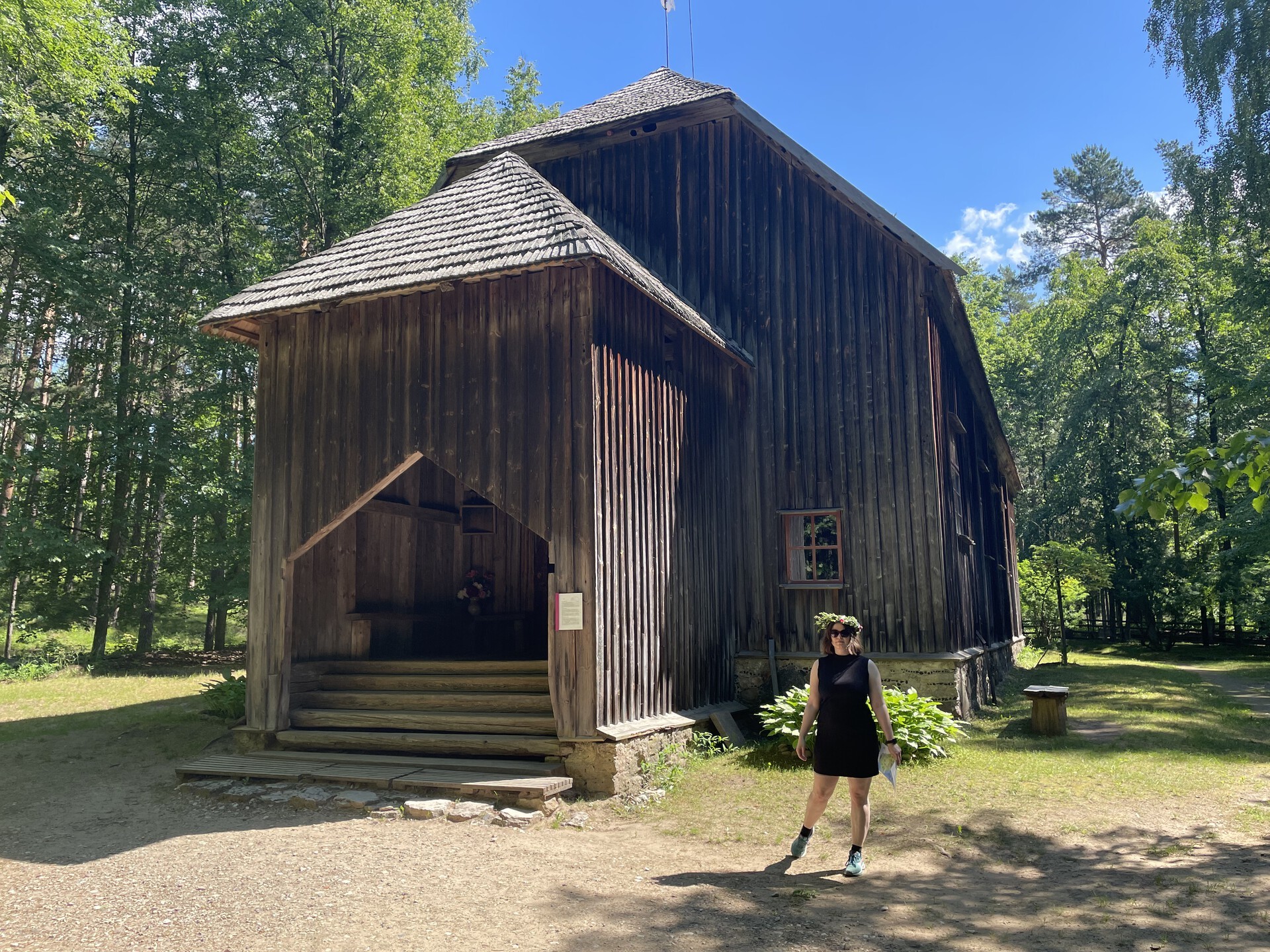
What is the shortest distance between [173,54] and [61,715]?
54.1 ft

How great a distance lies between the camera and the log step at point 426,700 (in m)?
9.04

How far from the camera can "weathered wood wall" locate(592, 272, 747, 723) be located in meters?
8.64

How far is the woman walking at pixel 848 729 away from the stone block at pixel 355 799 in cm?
394

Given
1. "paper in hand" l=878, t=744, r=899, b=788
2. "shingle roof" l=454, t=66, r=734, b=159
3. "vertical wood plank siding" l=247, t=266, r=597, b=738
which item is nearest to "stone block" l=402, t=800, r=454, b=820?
"vertical wood plank siding" l=247, t=266, r=597, b=738

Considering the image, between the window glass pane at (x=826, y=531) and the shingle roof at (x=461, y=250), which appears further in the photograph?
the window glass pane at (x=826, y=531)

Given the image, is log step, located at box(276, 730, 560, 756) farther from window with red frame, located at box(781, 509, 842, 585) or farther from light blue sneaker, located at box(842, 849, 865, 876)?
window with red frame, located at box(781, 509, 842, 585)

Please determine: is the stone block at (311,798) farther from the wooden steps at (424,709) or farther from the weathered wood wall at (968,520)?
the weathered wood wall at (968,520)

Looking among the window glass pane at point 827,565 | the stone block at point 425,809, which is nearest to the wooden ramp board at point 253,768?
the stone block at point 425,809

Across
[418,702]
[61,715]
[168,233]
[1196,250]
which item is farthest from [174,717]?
[1196,250]

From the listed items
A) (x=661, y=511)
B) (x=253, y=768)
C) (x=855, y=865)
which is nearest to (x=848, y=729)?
(x=855, y=865)

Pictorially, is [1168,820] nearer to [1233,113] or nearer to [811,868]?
[811,868]

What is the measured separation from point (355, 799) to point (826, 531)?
754cm

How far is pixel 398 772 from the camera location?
8203 mm

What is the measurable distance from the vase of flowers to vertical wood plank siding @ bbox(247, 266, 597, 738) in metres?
2.84
